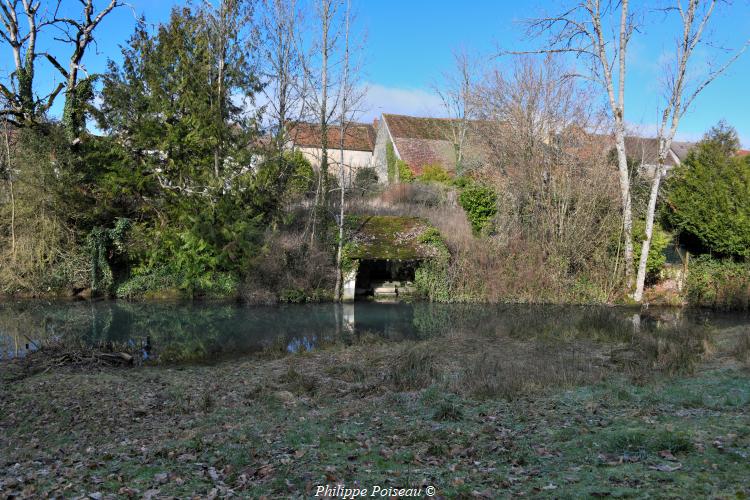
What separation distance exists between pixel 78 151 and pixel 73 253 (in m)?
4.36

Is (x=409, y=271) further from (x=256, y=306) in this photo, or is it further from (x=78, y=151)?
(x=78, y=151)

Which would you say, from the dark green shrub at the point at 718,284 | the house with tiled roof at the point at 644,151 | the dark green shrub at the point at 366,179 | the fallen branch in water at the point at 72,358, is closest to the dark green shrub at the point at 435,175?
the dark green shrub at the point at 366,179

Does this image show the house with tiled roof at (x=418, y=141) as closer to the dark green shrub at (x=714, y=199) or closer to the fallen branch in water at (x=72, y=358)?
the dark green shrub at (x=714, y=199)

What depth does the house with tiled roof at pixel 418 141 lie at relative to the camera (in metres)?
39.4

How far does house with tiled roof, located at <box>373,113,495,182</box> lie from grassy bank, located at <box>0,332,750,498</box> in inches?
1100

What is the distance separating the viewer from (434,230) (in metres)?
23.7

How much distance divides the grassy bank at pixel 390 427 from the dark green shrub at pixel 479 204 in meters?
14.1

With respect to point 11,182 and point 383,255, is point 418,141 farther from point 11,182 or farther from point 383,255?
point 11,182

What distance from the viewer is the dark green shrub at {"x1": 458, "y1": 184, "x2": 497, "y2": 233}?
25531 millimetres

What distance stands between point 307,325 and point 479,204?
11.3 metres

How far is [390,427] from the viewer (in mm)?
7004

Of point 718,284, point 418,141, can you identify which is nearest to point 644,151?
point 718,284

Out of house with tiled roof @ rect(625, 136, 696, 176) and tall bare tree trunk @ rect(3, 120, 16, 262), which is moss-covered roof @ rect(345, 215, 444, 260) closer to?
house with tiled roof @ rect(625, 136, 696, 176)

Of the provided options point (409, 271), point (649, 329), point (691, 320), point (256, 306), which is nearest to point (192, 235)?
point (256, 306)
